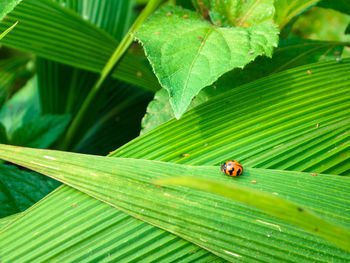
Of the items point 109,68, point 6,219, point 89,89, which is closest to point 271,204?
point 6,219

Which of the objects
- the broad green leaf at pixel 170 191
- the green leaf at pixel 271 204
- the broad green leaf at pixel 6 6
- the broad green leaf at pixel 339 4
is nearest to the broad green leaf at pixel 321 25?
the broad green leaf at pixel 339 4

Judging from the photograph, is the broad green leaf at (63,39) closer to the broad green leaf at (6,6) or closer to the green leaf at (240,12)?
the broad green leaf at (6,6)

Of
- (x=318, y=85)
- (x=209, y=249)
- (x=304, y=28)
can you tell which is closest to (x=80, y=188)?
(x=209, y=249)

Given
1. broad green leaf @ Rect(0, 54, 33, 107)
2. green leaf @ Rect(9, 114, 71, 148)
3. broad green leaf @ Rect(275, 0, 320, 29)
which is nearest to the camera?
broad green leaf @ Rect(275, 0, 320, 29)

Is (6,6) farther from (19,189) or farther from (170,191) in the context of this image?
(170,191)

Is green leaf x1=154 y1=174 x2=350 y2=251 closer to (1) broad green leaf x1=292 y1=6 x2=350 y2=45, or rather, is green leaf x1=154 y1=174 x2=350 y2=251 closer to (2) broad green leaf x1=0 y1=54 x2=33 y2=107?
(2) broad green leaf x1=0 y1=54 x2=33 y2=107

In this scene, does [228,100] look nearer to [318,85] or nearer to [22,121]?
[318,85]

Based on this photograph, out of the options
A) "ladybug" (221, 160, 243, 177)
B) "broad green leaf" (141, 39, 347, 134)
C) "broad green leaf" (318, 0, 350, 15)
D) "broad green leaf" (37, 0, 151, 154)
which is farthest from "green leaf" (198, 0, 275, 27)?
"broad green leaf" (37, 0, 151, 154)
